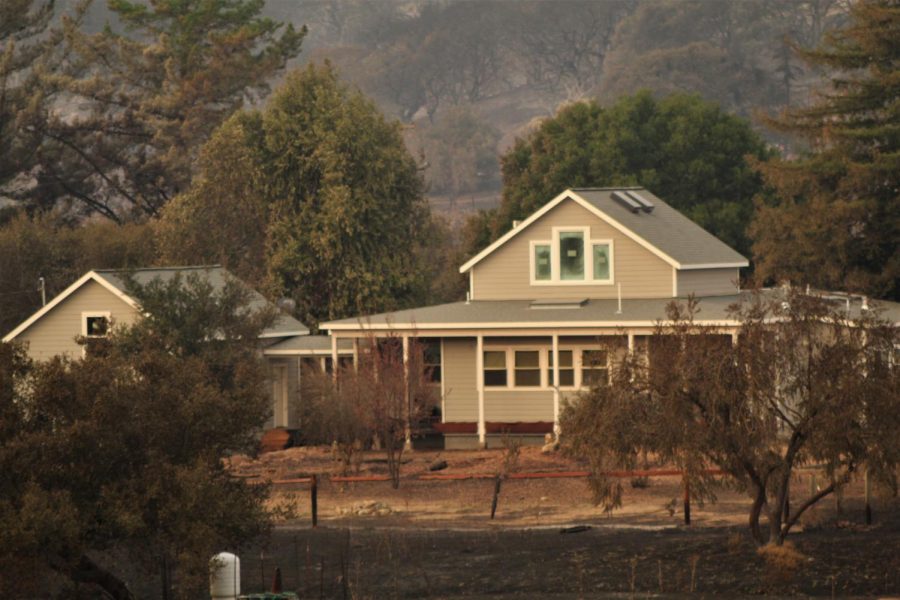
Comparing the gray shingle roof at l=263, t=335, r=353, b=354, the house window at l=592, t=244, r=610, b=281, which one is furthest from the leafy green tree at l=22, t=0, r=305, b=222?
the house window at l=592, t=244, r=610, b=281

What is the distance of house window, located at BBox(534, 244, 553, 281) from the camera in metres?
48.7

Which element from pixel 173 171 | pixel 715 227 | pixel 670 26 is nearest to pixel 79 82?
pixel 173 171

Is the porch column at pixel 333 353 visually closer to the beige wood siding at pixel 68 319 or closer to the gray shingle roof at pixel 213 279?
the gray shingle roof at pixel 213 279

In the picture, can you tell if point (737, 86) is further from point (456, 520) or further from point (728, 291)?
point (456, 520)

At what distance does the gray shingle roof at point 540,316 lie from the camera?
44.2m

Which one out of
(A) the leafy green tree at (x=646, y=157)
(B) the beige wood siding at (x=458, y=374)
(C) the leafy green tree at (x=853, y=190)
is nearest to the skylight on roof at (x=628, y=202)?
(C) the leafy green tree at (x=853, y=190)

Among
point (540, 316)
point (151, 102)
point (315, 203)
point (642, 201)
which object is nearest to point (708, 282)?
point (642, 201)

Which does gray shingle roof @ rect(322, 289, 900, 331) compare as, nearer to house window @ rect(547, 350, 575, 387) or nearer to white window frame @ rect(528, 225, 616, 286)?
white window frame @ rect(528, 225, 616, 286)

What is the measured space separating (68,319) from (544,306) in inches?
477

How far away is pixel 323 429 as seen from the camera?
42.2 m

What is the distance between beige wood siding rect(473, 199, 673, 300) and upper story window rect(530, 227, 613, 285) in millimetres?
127

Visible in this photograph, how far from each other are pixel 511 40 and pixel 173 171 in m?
95.6

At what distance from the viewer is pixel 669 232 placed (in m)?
49.5

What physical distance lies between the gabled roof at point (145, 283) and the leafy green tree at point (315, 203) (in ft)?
31.8
